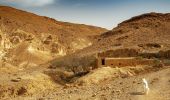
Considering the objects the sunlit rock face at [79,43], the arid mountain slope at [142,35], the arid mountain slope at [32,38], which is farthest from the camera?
the sunlit rock face at [79,43]

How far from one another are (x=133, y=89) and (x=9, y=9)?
60317 millimetres

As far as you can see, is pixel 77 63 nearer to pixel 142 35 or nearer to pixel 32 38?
pixel 142 35

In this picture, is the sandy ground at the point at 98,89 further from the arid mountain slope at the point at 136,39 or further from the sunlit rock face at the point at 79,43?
the sunlit rock face at the point at 79,43

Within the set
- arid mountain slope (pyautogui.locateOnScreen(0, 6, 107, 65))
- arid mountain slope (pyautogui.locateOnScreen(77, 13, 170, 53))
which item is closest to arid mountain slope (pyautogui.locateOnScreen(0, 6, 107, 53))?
arid mountain slope (pyautogui.locateOnScreen(0, 6, 107, 65))

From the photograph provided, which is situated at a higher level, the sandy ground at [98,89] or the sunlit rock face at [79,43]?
the sandy ground at [98,89]

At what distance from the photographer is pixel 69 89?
24641 millimetres

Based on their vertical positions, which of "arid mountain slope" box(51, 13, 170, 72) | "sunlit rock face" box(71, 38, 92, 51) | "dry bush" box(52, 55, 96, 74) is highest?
"arid mountain slope" box(51, 13, 170, 72)

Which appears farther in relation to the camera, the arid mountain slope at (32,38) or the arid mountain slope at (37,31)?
the arid mountain slope at (37,31)

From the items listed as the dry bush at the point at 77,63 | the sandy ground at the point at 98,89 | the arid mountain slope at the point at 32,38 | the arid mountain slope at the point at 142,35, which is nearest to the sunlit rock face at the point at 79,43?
the arid mountain slope at the point at 32,38

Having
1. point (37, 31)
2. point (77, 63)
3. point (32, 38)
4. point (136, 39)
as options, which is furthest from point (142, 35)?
point (37, 31)

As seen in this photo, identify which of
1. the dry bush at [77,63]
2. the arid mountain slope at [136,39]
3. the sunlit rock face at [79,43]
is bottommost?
the sunlit rock face at [79,43]

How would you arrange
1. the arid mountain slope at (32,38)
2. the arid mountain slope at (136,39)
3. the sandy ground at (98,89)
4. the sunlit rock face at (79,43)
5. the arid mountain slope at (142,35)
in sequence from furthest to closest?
the sunlit rock face at (79,43) → the arid mountain slope at (32,38) → the arid mountain slope at (142,35) → the arid mountain slope at (136,39) → the sandy ground at (98,89)

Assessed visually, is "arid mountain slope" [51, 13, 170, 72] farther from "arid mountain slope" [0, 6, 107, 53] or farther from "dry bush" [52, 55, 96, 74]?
"arid mountain slope" [0, 6, 107, 53]

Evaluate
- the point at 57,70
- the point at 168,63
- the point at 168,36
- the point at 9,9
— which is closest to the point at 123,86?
the point at 168,63
